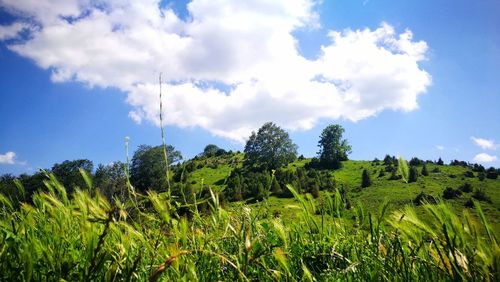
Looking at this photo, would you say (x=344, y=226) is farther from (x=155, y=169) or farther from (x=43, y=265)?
(x=155, y=169)

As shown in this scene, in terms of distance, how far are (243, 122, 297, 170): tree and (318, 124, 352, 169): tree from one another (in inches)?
351

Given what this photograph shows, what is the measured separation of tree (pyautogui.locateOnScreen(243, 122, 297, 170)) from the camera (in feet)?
340

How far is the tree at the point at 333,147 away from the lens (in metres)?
103

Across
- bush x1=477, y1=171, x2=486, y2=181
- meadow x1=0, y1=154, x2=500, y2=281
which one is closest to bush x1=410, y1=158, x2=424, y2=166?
bush x1=477, y1=171, x2=486, y2=181

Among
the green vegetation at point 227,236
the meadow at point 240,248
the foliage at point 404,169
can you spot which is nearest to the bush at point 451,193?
the green vegetation at point 227,236

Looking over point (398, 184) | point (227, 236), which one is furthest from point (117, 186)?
point (398, 184)

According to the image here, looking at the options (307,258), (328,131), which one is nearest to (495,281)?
(307,258)

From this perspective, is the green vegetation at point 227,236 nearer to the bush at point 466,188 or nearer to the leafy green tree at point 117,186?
the leafy green tree at point 117,186

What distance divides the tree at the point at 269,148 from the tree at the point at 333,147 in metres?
8.93

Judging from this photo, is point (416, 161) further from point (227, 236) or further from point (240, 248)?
point (240, 248)

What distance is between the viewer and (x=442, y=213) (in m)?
1.48

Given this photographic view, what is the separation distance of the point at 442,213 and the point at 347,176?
91320 mm

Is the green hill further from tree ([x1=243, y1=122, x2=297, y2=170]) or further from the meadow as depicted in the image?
the meadow

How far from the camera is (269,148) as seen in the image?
10581 centimetres
